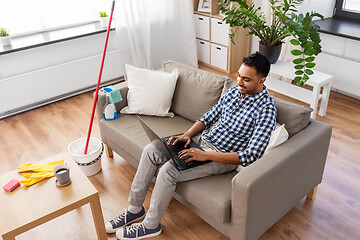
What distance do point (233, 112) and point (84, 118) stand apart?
1946mm

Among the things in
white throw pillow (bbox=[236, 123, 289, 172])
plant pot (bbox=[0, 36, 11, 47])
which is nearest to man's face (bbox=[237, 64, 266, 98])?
white throw pillow (bbox=[236, 123, 289, 172])

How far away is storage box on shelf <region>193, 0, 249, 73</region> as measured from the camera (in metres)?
4.18

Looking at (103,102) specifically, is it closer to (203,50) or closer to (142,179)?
(142,179)

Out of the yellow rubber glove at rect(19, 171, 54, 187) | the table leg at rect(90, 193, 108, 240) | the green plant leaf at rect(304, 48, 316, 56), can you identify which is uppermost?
the green plant leaf at rect(304, 48, 316, 56)

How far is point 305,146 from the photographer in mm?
1832

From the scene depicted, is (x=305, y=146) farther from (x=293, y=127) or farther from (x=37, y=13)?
(x=37, y=13)

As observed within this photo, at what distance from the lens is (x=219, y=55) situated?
14.3 ft

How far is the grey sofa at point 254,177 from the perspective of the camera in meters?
1.66

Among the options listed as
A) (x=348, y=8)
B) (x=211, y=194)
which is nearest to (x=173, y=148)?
(x=211, y=194)

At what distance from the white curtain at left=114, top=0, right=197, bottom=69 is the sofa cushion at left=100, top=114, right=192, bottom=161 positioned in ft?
5.54

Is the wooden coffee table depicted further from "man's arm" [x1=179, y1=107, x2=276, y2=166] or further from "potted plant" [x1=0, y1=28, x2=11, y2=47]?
"potted plant" [x1=0, y1=28, x2=11, y2=47]

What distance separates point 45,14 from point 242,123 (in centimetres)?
285

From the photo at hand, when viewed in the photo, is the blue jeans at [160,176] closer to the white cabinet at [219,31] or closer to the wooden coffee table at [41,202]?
the wooden coffee table at [41,202]

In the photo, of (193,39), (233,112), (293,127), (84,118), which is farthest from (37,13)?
(293,127)
